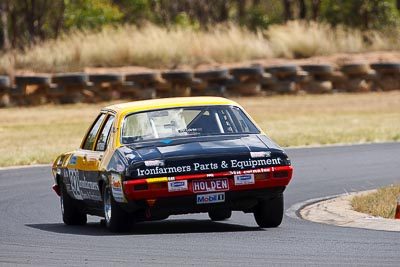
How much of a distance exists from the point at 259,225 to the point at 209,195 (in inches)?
38.4

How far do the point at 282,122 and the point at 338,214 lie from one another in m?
15.9

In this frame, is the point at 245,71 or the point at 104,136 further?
the point at 245,71

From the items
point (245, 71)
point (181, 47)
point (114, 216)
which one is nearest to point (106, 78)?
point (245, 71)

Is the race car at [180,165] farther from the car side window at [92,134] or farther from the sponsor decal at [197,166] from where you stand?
the car side window at [92,134]

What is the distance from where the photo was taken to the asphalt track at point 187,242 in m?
9.69

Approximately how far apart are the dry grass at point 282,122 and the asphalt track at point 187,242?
8.10 m

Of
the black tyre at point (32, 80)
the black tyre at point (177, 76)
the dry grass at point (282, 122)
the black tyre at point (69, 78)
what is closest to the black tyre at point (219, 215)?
the dry grass at point (282, 122)

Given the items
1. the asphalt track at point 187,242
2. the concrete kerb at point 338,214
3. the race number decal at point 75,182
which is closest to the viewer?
the asphalt track at point 187,242

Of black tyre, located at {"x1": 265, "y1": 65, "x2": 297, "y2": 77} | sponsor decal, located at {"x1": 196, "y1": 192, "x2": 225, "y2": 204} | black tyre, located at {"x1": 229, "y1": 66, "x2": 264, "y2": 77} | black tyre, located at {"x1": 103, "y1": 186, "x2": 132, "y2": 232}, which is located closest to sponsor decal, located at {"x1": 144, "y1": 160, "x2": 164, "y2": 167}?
sponsor decal, located at {"x1": 196, "y1": 192, "x2": 225, "y2": 204}

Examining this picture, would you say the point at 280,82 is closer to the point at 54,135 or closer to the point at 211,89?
the point at 211,89

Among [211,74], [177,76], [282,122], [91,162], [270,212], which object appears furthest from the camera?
[211,74]

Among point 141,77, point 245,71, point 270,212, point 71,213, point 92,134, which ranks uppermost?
point 92,134

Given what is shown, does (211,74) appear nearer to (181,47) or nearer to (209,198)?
(181,47)

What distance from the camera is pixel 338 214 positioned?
1368cm
